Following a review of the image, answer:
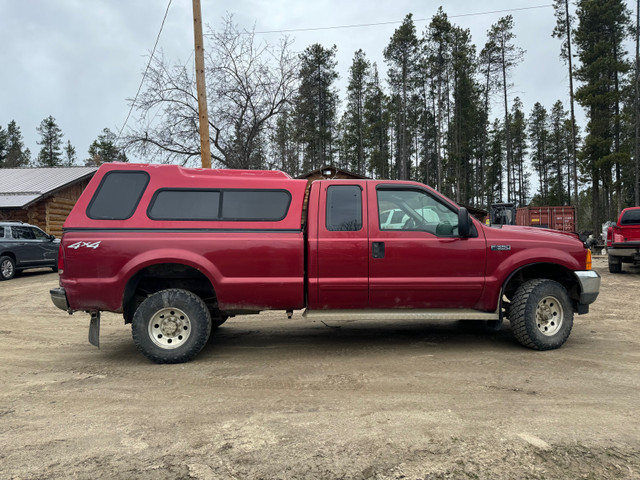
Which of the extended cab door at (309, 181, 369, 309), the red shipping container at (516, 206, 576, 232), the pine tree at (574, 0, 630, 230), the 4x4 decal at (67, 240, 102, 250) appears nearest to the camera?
the 4x4 decal at (67, 240, 102, 250)

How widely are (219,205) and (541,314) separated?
4066 mm

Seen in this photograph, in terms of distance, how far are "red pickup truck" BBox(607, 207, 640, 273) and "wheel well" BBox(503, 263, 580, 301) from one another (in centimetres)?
840

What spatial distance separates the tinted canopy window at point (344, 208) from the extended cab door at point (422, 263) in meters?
0.17

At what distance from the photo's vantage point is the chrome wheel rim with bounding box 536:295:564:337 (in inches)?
195

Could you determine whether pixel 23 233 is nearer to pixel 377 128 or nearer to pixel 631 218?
pixel 631 218

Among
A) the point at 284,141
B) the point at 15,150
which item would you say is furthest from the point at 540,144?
the point at 15,150

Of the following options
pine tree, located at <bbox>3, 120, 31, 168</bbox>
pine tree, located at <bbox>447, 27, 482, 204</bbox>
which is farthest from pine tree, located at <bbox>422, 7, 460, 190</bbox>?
pine tree, located at <bbox>3, 120, 31, 168</bbox>

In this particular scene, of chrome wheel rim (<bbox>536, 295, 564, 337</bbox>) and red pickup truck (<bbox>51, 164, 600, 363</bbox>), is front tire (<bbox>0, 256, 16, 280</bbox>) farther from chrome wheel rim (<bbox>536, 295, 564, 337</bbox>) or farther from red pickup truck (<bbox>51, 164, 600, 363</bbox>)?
chrome wheel rim (<bbox>536, 295, 564, 337</bbox>)

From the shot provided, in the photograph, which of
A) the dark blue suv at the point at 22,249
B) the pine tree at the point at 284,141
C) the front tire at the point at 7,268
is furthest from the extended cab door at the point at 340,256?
the pine tree at the point at 284,141

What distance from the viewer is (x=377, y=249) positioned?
15.7 feet

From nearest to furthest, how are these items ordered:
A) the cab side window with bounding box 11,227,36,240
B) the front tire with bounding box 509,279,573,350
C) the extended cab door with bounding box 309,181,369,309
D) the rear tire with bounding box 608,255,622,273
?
the extended cab door with bounding box 309,181,369,309 → the front tire with bounding box 509,279,573,350 → the rear tire with bounding box 608,255,622,273 → the cab side window with bounding box 11,227,36,240

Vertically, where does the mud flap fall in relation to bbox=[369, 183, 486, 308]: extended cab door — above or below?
below

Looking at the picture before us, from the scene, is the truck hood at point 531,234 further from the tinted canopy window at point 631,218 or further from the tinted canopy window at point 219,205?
the tinted canopy window at point 631,218

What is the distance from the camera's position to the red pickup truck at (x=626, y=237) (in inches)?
454
